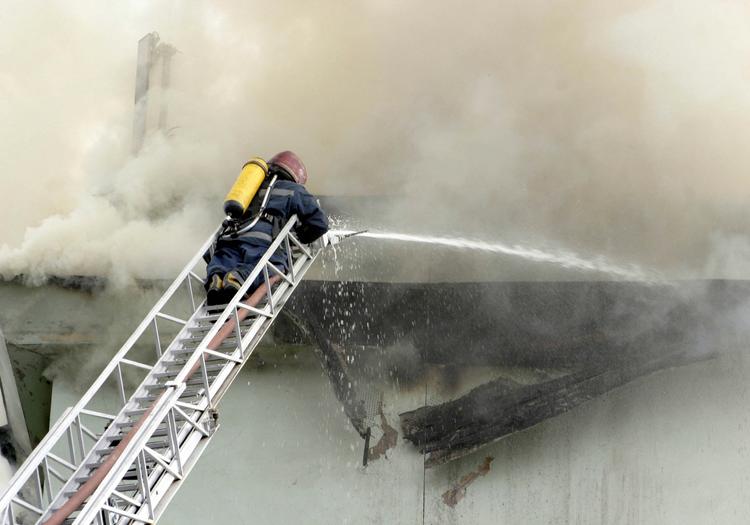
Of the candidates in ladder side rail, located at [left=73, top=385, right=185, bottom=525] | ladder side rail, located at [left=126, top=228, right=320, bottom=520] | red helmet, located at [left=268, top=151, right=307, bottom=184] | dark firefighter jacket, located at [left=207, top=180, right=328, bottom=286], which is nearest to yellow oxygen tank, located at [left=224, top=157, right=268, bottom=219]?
dark firefighter jacket, located at [left=207, top=180, right=328, bottom=286]

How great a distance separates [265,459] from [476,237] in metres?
2.95

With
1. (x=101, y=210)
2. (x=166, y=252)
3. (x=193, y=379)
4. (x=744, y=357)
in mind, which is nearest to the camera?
(x=193, y=379)

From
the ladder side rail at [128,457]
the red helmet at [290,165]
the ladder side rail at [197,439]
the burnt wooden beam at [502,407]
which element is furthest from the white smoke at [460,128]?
the ladder side rail at [128,457]

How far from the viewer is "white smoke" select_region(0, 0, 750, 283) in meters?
9.57

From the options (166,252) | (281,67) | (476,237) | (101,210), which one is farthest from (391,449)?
(281,67)

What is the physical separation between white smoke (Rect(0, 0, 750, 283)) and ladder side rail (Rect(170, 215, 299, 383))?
301cm

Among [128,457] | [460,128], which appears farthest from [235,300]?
[460,128]

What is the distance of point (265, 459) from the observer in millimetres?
9102

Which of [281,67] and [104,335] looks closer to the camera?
[104,335]

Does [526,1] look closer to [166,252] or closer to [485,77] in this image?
[485,77]

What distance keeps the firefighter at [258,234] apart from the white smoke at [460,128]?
284cm

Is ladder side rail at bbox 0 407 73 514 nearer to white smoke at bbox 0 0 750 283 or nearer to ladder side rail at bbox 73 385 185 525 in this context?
ladder side rail at bbox 73 385 185 525

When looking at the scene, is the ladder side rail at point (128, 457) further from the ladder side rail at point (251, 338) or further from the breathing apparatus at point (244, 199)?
the breathing apparatus at point (244, 199)

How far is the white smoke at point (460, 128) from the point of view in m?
9.57
